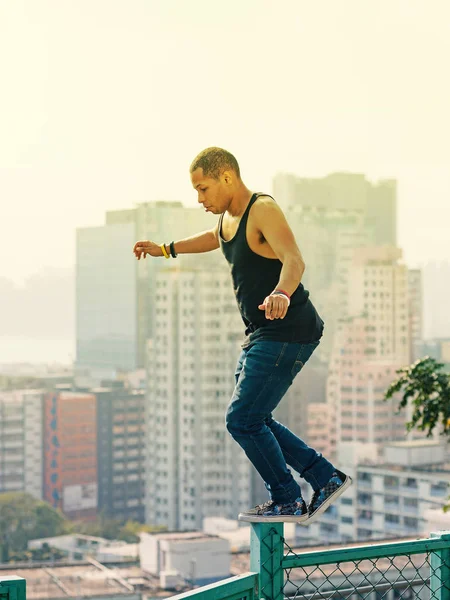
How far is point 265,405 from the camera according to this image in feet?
8.07

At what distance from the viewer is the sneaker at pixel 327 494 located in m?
2.54

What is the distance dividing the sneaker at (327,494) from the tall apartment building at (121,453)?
44051mm

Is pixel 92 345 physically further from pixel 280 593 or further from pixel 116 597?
pixel 280 593

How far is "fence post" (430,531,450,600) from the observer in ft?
8.28

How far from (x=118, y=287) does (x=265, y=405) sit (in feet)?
180

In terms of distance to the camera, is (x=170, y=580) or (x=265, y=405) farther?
(x=170, y=580)

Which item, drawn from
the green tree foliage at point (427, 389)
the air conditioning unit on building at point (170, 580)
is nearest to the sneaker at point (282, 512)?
the green tree foliage at point (427, 389)

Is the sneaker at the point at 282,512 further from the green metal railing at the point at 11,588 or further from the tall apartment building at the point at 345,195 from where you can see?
the tall apartment building at the point at 345,195

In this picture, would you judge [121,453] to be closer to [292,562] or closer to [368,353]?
[368,353]

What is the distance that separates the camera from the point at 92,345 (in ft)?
194

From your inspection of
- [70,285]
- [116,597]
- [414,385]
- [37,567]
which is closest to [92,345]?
[70,285]

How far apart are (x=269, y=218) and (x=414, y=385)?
236 centimetres

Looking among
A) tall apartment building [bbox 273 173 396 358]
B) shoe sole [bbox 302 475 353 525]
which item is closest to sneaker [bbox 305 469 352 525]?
shoe sole [bbox 302 475 353 525]

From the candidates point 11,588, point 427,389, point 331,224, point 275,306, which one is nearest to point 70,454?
point 331,224
